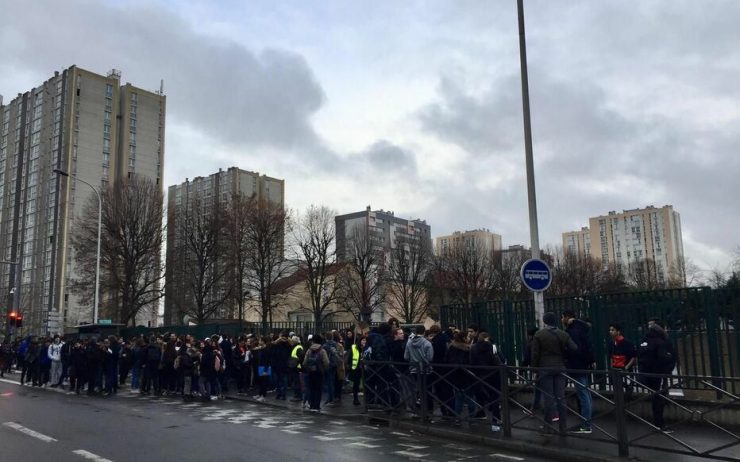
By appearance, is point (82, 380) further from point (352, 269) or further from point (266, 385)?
point (352, 269)

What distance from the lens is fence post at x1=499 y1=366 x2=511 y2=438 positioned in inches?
364

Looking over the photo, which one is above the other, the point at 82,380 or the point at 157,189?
the point at 157,189

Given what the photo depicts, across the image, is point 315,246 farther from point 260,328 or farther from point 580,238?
point 580,238

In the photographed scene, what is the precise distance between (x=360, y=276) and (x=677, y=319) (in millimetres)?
38858

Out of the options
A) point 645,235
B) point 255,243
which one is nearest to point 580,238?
point 645,235

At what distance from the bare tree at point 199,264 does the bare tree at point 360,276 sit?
10336 mm

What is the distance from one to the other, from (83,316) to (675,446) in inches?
2966

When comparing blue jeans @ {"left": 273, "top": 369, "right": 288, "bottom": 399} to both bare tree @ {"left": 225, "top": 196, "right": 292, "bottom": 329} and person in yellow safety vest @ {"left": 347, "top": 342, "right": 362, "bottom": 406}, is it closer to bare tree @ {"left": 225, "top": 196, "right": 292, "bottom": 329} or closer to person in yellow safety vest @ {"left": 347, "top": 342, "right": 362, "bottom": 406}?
person in yellow safety vest @ {"left": 347, "top": 342, "right": 362, "bottom": 406}

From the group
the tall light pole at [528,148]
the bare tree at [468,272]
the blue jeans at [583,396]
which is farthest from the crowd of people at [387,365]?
the bare tree at [468,272]

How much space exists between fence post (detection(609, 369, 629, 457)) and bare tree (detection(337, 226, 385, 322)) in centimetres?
3944

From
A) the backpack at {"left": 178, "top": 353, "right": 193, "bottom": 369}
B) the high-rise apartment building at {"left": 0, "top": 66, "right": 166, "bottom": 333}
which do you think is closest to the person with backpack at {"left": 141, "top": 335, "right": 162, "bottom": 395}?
the backpack at {"left": 178, "top": 353, "right": 193, "bottom": 369}

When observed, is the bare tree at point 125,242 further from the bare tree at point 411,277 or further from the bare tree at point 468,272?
the bare tree at point 468,272

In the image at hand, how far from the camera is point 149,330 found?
93.5ft

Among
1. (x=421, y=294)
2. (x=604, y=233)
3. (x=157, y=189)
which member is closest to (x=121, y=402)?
(x=157, y=189)
